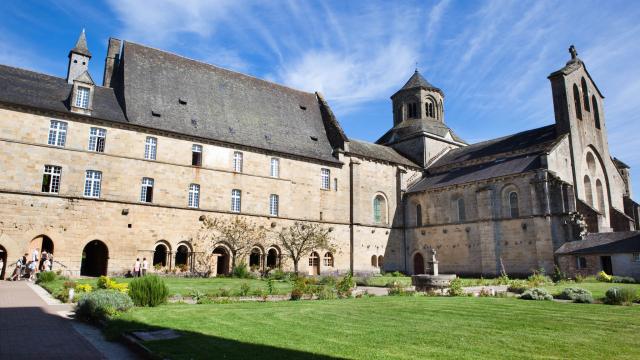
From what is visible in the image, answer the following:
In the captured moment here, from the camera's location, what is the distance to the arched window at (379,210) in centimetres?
3912

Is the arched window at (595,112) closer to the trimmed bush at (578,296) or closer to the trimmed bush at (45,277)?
the trimmed bush at (578,296)

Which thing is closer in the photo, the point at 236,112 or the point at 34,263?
the point at 34,263

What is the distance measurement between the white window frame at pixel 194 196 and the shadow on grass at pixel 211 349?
→ 20.7 m

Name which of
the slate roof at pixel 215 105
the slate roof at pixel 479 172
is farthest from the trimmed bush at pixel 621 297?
the slate roof at pixel 215 105

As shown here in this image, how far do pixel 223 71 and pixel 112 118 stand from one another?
11.5 m

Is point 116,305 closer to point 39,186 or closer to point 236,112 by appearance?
point 39,186

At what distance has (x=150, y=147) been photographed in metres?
28.4

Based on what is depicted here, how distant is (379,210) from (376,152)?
566 cm

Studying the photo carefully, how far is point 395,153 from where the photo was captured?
44.3 metres

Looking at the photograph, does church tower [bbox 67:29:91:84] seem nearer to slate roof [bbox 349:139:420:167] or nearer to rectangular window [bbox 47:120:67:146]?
rectangular window [bbox 47:120:67:146]

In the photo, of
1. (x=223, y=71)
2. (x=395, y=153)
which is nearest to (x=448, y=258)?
(x=395, y=153)

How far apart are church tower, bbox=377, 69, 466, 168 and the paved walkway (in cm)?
3603

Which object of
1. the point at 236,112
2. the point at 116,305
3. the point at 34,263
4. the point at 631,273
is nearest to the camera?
the point at 116,305

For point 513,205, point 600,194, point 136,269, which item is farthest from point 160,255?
point 600,194
